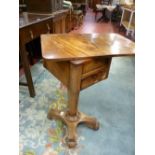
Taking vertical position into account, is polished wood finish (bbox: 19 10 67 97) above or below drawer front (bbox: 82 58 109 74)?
above

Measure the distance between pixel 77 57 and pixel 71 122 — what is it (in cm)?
71

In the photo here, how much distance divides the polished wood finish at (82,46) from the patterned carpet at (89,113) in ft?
2.64

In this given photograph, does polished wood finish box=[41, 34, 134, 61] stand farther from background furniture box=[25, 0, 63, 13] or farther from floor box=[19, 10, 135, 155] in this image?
background furniture box=[25, 0, 63, 13]

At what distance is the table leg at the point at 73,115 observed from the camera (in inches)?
43.6

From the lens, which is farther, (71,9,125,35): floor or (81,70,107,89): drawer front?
(71,9,125,35): floor

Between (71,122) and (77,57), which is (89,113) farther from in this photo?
(77,57)

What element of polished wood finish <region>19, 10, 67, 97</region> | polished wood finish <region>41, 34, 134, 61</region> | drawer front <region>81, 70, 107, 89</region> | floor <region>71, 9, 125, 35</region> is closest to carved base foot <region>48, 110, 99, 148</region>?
drawer front <region>81, 70, 107, 89</region>

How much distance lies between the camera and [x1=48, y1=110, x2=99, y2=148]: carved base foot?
1372mm

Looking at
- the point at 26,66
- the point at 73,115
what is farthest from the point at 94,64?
the point at 26,66

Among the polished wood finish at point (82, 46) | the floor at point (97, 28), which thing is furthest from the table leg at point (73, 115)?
the floor at point (97, 28)

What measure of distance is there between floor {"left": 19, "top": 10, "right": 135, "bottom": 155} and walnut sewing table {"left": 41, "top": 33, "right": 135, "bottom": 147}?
14 cm
